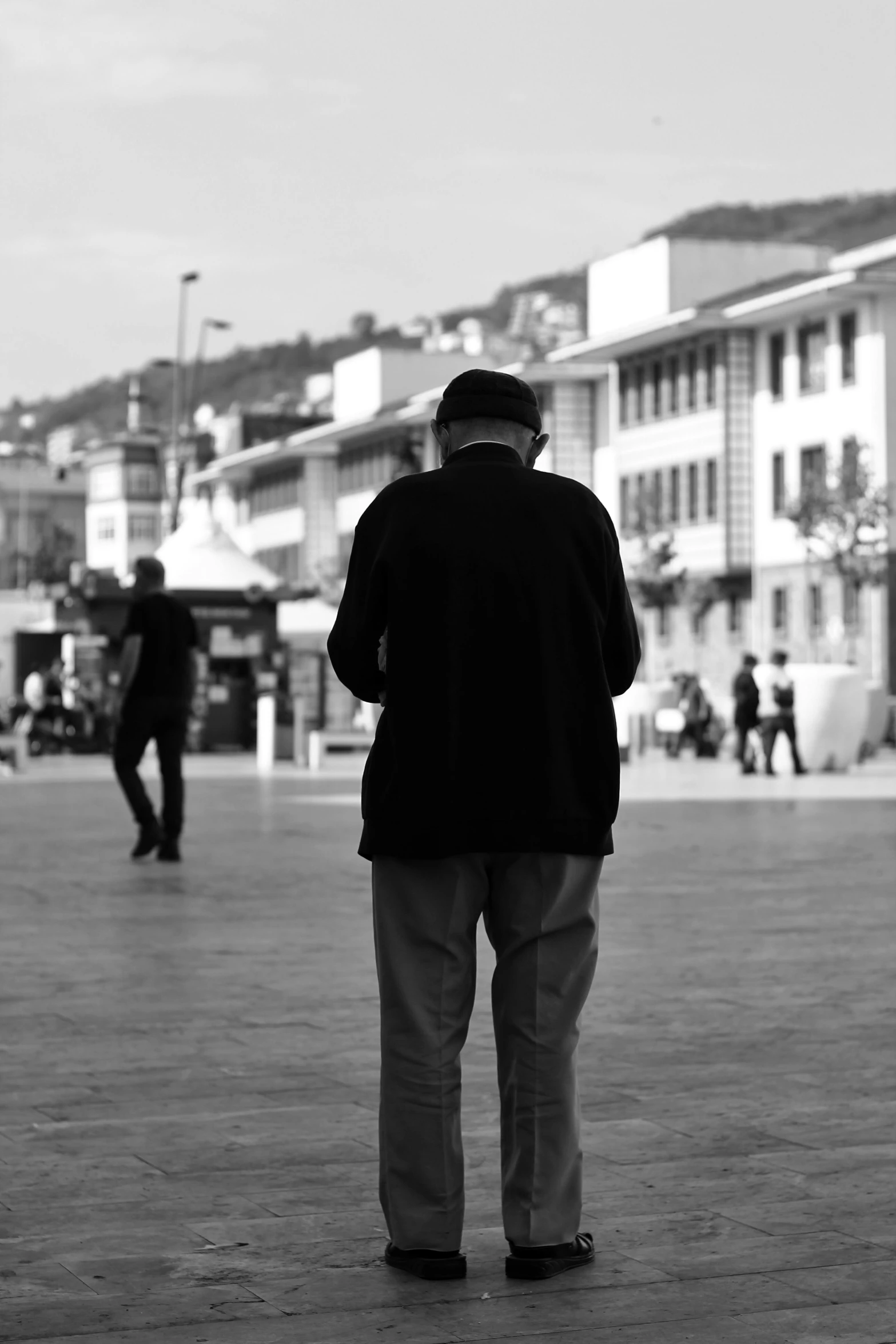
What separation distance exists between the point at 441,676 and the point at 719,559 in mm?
Answer: 58330

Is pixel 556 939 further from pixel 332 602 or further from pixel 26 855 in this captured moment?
pixel 332 602

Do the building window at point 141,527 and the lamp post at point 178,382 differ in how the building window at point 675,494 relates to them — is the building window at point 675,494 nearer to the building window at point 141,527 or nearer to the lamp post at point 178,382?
the lamp post at point 178,382

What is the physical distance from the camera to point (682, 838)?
1841 cm

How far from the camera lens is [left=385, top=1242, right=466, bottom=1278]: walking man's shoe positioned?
471 cm

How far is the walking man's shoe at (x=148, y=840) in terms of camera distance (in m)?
15.8

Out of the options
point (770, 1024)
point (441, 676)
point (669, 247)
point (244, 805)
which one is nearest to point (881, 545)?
point (669, 247)

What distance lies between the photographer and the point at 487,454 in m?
4.96

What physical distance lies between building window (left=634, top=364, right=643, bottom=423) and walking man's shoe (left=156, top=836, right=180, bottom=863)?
52819mm

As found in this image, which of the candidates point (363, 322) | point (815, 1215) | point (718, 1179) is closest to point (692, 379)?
point (718, 1179)

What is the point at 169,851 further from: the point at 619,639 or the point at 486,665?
the point at 486,665

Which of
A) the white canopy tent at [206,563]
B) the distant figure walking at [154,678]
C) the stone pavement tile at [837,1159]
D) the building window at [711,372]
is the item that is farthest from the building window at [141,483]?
the stone pavement tile at [837,1159]

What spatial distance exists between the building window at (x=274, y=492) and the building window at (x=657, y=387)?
31.6 meters

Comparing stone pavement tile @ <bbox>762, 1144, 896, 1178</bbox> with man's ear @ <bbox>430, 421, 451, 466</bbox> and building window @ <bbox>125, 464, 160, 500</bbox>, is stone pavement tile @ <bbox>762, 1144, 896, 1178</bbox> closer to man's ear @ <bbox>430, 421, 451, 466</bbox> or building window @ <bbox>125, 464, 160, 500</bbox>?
man's ear @ <bbox>430, 421, 451, 466</bbox>

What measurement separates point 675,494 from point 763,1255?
61130mm
